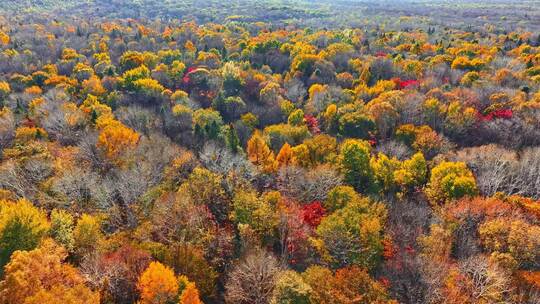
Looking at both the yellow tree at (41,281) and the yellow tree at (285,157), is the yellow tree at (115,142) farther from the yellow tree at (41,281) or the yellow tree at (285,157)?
the yellow tree at (41,281)

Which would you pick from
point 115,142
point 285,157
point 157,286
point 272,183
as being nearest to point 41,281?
point 157,286

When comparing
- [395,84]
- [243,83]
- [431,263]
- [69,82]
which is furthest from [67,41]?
[431,263]

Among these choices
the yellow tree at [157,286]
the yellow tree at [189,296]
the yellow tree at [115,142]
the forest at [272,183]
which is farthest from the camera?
the yellow tree at [115,142]

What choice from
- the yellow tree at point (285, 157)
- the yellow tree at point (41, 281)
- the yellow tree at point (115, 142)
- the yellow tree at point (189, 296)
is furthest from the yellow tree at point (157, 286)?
the yellow tree at point (285, 157)

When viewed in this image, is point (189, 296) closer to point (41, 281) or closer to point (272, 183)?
point (41, 281)

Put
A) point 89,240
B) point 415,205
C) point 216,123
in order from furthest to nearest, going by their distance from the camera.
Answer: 1. point 216,123
2. point 415,205
3. point 89,240

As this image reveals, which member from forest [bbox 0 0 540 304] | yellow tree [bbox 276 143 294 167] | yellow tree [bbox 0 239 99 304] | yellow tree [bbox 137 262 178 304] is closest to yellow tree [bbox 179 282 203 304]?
forest [bbox 0 0 540 304]

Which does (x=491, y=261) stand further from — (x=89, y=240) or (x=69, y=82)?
(x=69, y=82)
